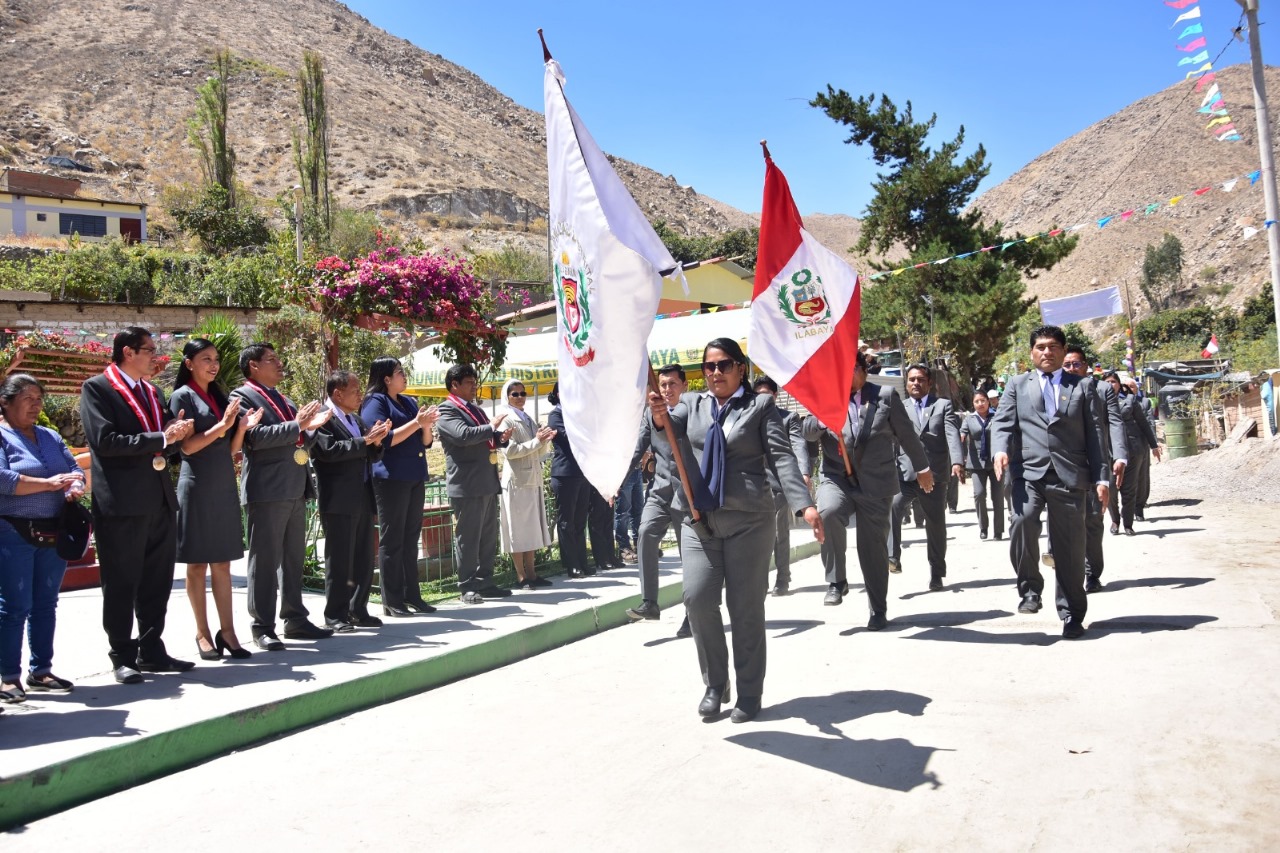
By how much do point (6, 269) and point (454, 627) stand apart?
134 ft

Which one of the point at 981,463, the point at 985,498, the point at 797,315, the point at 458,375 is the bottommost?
the point at 985,498

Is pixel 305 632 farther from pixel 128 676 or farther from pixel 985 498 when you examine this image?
pixel 985 498

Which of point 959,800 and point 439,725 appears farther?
point 439,725

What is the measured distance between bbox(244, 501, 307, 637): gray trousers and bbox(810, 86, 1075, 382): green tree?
92.9ft

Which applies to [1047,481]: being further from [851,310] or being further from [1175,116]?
[1175,116]

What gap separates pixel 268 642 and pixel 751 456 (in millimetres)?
3699

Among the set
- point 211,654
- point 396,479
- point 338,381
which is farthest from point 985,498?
point 211,654

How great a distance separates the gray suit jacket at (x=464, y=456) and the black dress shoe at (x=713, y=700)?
4086 millimetres

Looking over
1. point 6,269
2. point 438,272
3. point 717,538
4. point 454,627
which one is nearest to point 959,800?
point 717,538

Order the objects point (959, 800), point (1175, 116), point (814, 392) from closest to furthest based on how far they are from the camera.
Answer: point (959, 800), point (814, 392), point (1175, 116)

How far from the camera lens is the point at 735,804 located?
4.09m

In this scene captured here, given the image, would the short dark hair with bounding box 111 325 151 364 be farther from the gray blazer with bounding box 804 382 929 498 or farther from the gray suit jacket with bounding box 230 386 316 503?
the gray blazer with bounding box 804 382 929 498

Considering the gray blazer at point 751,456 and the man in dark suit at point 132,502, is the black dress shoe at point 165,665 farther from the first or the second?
the gray blazer at point 751,456

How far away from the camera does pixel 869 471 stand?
7930 mm
